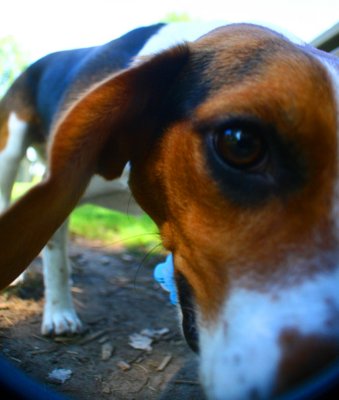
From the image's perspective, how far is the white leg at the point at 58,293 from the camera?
2678mm

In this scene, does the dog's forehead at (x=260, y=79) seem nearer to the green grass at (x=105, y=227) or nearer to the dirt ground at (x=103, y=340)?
the dirt ground at (x=103, y=340)

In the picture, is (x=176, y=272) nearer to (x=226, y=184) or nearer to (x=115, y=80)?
(x=226, y=184)

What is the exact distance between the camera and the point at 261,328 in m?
1.16

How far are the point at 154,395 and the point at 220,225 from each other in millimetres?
744

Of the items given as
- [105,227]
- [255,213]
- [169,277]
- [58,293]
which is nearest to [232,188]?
[255,213]

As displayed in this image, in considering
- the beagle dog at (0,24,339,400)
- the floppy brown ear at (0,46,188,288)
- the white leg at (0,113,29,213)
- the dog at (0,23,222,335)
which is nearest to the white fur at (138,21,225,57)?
the dog at (0,23,222,335)

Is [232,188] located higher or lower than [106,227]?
higher

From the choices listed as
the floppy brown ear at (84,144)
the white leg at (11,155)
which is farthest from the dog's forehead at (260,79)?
the white leg at (11,155)

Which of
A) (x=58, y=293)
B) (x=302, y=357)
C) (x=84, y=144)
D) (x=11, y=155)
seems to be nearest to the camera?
(x=302, y=357)

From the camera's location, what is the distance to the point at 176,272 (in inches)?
69.6

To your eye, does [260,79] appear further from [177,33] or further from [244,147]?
[177,33]

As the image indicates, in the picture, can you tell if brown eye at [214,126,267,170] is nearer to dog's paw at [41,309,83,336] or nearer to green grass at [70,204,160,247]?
dog's paw at [41,309,83,336]

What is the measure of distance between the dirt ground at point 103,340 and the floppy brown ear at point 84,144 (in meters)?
0.38

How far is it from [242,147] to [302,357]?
2.10 feet
